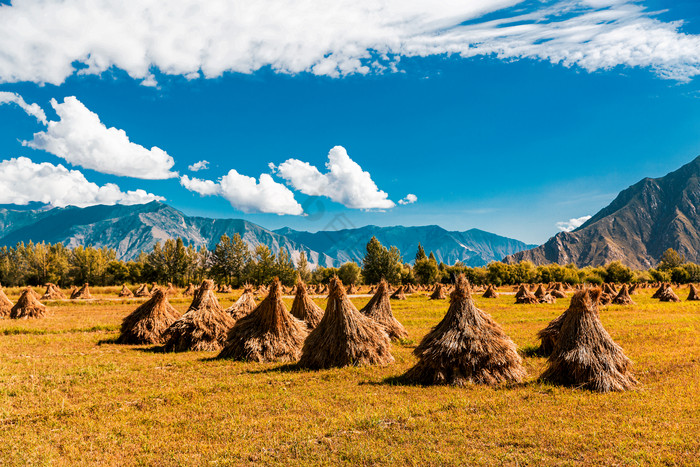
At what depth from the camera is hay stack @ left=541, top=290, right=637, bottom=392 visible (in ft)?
36.2

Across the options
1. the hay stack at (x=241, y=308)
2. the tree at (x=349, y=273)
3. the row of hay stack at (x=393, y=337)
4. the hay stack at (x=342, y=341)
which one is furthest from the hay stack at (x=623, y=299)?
the tree at (x=349, y=273)

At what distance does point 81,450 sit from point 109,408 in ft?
8.06

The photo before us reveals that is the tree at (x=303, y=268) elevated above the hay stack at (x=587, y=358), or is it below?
above

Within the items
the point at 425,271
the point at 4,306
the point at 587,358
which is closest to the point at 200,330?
the point at 587,358

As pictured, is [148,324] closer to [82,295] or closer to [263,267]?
[82,295]

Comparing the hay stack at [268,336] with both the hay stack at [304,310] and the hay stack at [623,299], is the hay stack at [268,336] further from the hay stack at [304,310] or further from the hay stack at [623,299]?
the hay stack at [623,299]

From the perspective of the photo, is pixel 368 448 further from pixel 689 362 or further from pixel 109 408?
pixel 689 362

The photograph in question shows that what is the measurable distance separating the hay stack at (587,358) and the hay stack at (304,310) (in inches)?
429

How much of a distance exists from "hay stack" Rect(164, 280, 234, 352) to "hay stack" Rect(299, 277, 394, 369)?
19.3 ft

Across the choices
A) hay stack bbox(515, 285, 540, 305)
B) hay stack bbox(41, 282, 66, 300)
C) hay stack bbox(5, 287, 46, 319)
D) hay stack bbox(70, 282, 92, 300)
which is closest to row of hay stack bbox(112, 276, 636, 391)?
hay stack bbox(5, 287, 46, 319)

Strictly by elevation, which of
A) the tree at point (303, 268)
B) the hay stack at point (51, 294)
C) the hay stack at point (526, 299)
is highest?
the tree at point (303, 268)

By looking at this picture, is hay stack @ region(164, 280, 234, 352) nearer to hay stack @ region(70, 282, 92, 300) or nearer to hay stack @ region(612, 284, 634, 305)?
hay stack @ region(612, 284, 634, 305)

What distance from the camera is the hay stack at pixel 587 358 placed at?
11.0 meters

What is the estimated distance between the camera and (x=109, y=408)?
9727mm
